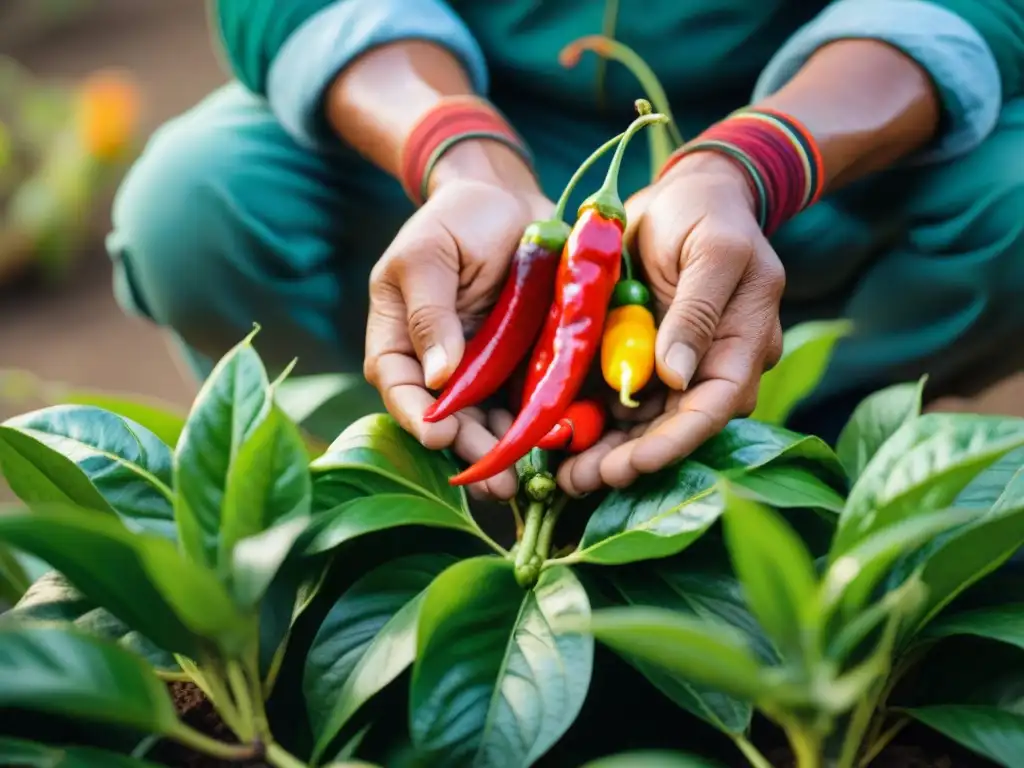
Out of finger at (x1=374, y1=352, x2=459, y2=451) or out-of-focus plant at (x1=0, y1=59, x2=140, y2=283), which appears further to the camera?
out-of-focus plant at (x1=0, y1=59, x2=140, y2=283)

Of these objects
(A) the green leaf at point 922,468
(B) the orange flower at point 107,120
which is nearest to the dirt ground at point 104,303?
(B) the orange flower at point 107,120

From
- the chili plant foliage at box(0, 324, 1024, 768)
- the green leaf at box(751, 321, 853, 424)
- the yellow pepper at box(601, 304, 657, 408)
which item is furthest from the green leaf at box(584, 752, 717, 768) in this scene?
the green leaf at box(751, 321, 853, 424)

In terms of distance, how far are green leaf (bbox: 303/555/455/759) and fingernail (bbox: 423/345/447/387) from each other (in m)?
0.14

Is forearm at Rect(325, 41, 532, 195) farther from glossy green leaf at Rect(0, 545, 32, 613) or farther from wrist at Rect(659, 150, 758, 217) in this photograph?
glossy green leaf at Rect(0, 545, 32, 613)

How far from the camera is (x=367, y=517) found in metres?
0.72

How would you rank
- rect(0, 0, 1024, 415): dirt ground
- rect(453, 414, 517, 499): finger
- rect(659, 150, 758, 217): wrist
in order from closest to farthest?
rect(453, 414, 517, 499): finger → rect(659, 150, 758, 217): wrist → rect(0, 0, 1024, 415): dirt ground

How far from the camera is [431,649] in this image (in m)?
0.66

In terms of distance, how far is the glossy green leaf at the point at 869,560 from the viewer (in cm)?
54

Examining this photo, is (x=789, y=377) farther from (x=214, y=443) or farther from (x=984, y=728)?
(x=214, y=443)

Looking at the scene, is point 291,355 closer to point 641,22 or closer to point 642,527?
point 641,22

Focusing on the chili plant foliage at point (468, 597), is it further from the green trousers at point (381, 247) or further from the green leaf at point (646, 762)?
the green trousers at point (381, 247)

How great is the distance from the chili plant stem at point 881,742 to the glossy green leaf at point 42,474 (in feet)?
1.68

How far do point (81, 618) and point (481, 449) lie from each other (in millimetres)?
307

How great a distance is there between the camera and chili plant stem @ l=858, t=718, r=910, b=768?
0.70 metres
